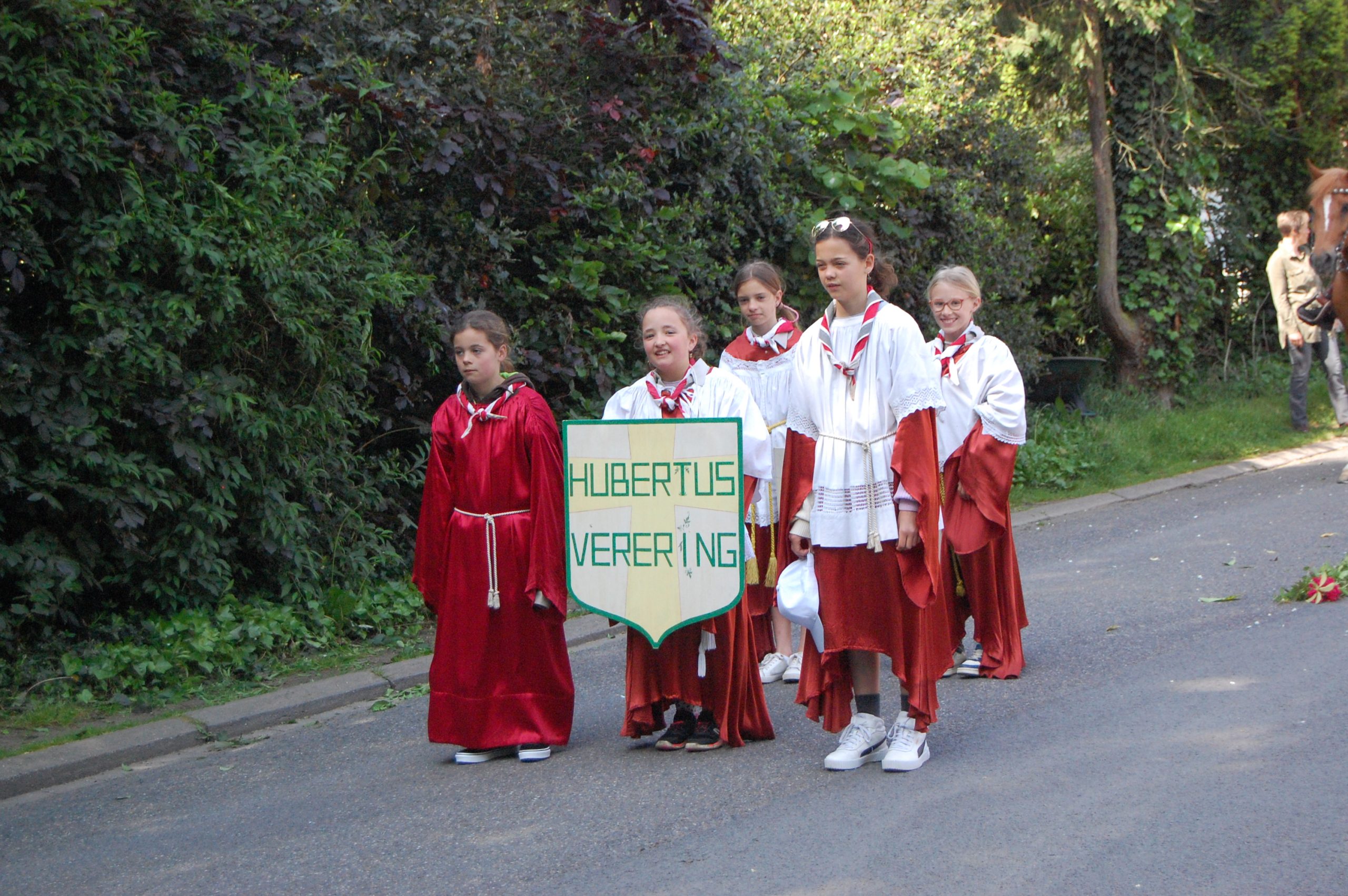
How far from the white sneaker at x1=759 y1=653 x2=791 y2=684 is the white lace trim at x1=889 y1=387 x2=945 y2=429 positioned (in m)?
2.09

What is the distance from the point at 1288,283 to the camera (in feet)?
45.9

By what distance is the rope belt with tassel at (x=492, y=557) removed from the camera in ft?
17.6

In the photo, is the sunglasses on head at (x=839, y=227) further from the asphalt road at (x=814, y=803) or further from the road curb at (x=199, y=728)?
the road curb at (x=199, y=728)

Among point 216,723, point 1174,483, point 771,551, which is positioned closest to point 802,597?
point 771,551

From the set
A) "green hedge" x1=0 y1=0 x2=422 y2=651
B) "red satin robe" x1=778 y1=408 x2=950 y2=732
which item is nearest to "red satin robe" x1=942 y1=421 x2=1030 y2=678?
"red satin robe" x1=778 y1=408 x2=950 y2=732

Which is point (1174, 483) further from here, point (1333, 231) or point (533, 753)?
point (533, 753)

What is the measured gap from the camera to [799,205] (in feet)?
34.1

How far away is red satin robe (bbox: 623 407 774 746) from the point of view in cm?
534

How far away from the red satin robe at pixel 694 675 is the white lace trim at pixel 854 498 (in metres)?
0.51

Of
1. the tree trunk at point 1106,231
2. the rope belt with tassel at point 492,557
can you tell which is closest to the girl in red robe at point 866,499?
the rope belt with tassel at point 492,557

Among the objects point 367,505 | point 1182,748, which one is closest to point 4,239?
point 367,505

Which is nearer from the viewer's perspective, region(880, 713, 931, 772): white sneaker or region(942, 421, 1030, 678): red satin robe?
region(880, 713, 931, 772): white sneaker

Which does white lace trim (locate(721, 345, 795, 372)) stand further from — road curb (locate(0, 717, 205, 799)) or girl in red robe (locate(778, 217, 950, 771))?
road curb (locate(0, 717, 205, 799))

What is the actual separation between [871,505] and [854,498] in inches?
2.7
